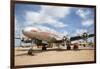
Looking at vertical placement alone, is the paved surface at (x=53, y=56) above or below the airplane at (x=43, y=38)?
below

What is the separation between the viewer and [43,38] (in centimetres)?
217

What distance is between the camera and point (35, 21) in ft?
6.97

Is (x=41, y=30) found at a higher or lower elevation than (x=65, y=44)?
higher

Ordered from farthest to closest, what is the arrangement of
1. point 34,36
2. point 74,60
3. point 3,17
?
point 74,60
point 34,36
point 3,17

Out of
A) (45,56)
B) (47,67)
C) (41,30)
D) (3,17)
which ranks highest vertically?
(3,17)

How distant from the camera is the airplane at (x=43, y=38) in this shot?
6.93ft

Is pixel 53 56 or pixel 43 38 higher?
pixel 43 38

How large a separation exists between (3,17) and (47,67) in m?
0.80

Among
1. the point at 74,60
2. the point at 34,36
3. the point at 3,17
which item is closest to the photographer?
the point at 3,17

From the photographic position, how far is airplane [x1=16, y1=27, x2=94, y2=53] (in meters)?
2.11

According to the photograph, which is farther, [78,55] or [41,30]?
[78,55]

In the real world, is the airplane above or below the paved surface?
above

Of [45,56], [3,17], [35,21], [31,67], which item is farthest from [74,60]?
[3,17]

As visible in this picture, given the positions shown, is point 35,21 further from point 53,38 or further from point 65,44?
point 65,44
